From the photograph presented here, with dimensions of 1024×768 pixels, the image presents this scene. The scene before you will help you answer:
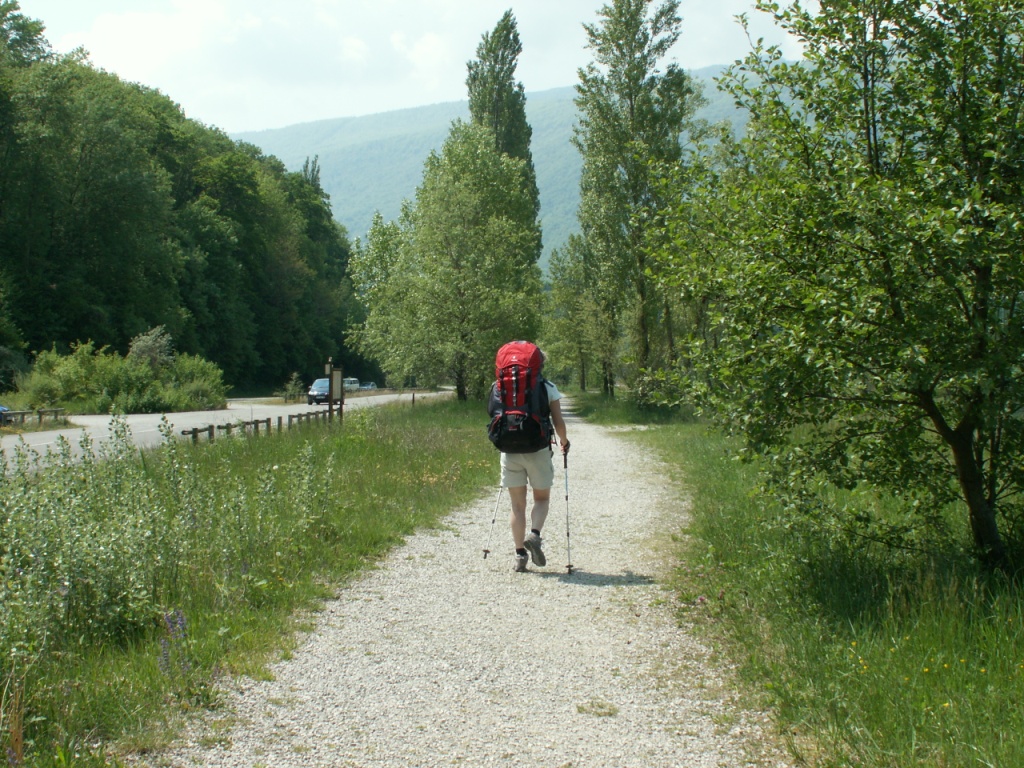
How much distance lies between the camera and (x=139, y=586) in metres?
5.48

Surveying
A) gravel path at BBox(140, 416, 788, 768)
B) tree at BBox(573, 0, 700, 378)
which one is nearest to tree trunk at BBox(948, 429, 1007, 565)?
gravel path at BBox(140, 416, 788, 768)

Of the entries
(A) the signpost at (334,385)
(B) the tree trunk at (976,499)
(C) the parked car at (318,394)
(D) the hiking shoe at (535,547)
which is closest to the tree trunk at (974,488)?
(B) the tree trunk at (976,499)

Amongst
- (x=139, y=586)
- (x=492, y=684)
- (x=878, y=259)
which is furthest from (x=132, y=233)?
(x=878, y=259)

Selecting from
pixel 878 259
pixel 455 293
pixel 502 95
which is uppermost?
pixel 502 95

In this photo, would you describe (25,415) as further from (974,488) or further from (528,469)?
(974,488)

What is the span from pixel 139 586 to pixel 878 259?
190 inches

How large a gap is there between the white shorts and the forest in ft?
118

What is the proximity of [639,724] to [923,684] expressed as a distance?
1376 millimetres

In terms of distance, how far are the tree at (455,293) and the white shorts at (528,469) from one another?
24.3 metres

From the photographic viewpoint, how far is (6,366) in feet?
125

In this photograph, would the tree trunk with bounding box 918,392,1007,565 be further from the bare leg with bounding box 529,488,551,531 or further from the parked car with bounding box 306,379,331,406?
the parked car with bounding box 306,379,331,406

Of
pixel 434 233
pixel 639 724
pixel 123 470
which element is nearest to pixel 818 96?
pixel 639 724

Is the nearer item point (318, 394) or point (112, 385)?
point (112, 385)

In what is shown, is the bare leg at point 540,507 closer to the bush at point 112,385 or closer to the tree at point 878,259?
the tree at point 878,259
